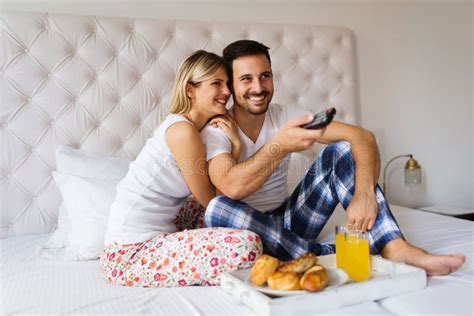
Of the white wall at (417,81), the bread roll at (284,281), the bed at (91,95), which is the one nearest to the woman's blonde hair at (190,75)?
the bed at (91,95)

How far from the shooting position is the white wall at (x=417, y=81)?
106 inches

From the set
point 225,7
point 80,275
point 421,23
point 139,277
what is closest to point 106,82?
point 225,7

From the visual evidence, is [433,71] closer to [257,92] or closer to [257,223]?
[257,92]

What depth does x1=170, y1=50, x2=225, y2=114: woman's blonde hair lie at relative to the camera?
150 centimetres

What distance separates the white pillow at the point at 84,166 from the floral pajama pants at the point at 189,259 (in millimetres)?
604

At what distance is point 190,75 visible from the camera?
151 centimetres

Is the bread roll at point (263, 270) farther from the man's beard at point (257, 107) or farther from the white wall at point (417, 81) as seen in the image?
the white wall at point (417, 81)

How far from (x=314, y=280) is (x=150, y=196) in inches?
24.4

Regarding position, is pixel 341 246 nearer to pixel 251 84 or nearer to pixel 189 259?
pixel 189 259

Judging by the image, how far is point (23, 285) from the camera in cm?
128

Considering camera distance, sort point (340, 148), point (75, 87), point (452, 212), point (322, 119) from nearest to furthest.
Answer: point (322, 119), point (340, 148), point (75, 87), point (452, 212)

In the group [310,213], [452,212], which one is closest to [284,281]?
[310,213]

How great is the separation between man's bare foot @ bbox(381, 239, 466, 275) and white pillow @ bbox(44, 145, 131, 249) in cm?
109

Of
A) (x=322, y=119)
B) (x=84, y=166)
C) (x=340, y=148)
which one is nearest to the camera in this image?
(x=322, y=119)
